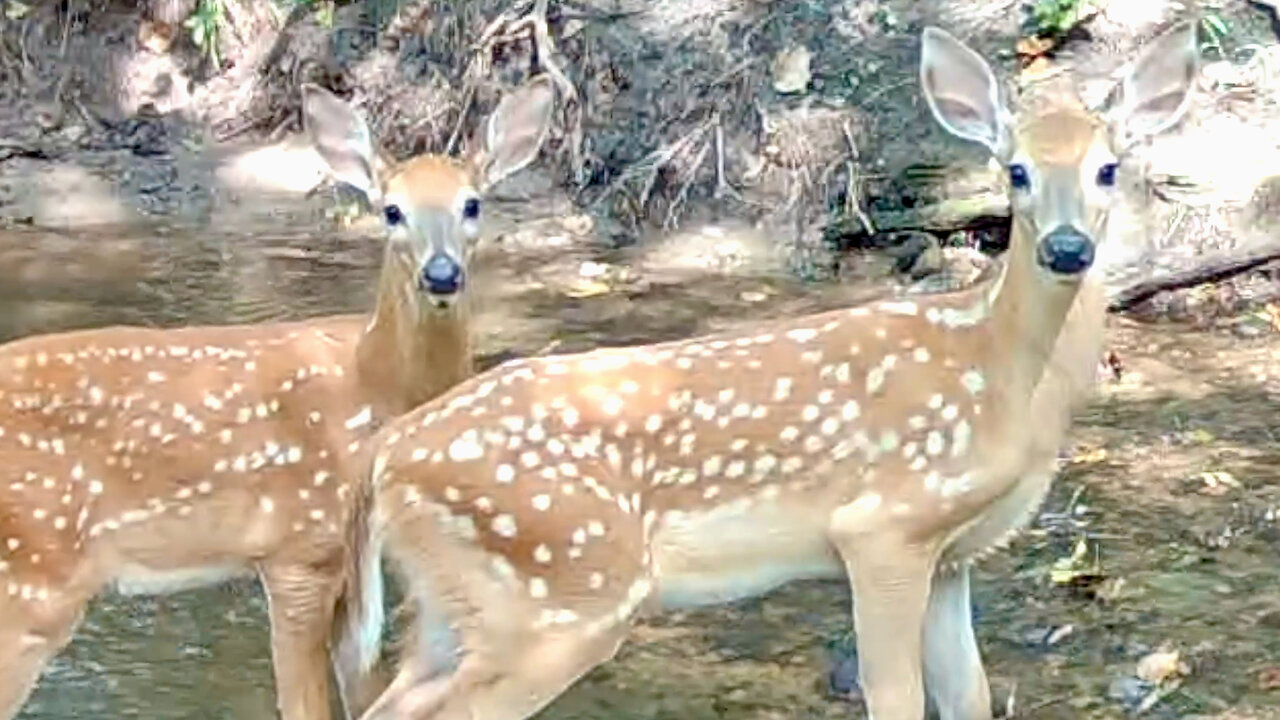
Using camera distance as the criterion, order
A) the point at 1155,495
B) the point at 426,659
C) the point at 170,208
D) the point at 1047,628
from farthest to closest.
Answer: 1. the point at 170,208
2. the point at 1155,495
3. the point at 1047,628
4. the point at 426,659

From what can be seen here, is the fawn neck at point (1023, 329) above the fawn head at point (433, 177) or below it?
below

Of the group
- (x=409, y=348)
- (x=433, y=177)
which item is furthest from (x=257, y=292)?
(x=409, y=348)

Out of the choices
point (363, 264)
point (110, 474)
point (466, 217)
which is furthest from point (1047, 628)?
point (363, 264)

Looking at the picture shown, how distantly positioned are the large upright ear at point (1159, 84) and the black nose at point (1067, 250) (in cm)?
53

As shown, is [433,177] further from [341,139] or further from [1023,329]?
[1023,329]

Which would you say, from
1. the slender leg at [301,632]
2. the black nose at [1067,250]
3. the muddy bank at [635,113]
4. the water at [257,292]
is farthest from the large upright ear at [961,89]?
the muddy bank at [635,113]

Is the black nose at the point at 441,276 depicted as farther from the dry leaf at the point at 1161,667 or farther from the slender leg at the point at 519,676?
the dry leaf at the point at 1161,667

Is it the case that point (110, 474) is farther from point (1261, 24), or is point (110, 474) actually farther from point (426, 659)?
point (1261, 24)

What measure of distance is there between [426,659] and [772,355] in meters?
1.03

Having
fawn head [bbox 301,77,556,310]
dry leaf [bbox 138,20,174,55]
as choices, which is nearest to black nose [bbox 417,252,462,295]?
fawn head [bbox 301,77,556,310]

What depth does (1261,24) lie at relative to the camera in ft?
39.4

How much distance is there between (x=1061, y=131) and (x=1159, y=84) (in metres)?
0.47

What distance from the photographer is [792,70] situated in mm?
12438

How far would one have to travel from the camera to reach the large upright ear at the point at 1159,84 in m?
6.84
